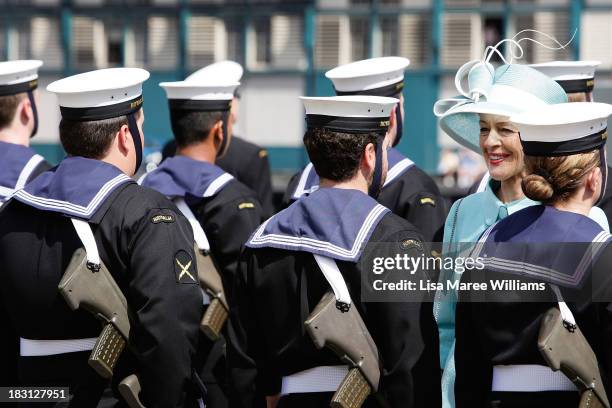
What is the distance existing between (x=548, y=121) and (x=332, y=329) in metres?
0.88

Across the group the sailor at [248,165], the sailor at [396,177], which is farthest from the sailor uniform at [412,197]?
the sailor at [248,165]

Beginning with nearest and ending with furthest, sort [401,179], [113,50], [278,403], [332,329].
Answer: [332,329]
[278,403]
[401,179]
[113,50]

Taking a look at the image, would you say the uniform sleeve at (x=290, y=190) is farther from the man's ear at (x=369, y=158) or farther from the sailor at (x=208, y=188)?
the man's ear at (x=369, y=158)

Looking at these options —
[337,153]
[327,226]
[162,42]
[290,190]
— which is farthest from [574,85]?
[162,42]

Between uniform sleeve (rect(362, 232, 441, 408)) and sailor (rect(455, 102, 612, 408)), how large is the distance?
145mm

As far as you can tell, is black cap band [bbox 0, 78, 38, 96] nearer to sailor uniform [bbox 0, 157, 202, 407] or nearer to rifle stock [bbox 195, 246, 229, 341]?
rifle stock [bbox 195, 246, 229, 341]

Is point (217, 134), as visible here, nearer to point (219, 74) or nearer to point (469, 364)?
point (219, 74)

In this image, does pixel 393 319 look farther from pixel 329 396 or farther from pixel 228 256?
pixel 228 256

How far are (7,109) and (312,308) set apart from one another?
2665 millimetres

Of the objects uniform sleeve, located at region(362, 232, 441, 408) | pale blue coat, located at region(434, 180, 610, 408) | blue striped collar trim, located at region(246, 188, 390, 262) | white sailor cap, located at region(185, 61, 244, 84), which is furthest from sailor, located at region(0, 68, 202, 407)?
white sailor cap, located at region(185, 61, 244, 84)

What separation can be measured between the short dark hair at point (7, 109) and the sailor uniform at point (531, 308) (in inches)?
117

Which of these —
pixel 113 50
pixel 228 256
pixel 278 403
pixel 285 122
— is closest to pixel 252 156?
pixel 228 256

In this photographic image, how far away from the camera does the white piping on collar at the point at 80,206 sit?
375 centimetres

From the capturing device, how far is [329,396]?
11.7 feet
